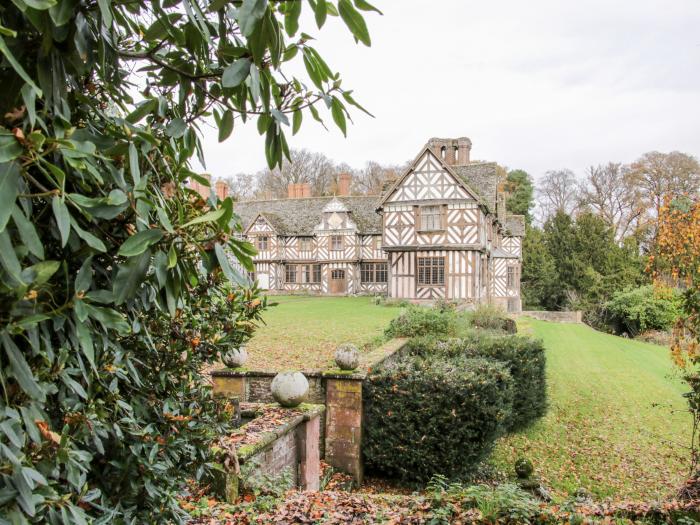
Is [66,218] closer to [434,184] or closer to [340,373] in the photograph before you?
[340,373]

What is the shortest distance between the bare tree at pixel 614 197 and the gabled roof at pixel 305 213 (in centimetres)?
2126

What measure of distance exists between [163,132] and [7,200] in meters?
0.93

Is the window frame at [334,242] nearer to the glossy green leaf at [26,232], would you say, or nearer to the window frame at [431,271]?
the window frame at [431,271]

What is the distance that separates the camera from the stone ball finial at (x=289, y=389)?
21.3 ft

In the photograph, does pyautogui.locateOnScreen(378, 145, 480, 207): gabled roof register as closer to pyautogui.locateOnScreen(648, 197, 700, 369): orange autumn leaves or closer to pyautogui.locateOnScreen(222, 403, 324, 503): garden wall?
pyautogui.locateOnScreen(648, 197, 700, 369): orange autumn leaves

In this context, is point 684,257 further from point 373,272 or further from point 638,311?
point 373,272

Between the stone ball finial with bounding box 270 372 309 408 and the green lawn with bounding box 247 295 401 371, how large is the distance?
9.18ft

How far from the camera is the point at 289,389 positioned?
6.48 m

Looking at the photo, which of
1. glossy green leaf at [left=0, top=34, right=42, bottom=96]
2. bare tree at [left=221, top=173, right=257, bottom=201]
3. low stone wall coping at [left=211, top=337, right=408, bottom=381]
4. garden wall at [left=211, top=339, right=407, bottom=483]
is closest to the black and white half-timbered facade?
low stone wall coping at [left=211, top=337, right=408, bottom=381]

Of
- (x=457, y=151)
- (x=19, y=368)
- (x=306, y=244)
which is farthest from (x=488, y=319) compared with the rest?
(x=306, y=244)

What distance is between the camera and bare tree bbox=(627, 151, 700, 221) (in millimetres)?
35094

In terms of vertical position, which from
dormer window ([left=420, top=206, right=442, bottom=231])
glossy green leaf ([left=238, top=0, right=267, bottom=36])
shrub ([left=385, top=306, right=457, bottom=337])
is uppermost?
dormer window ([left=420, top=206, right=442, bottom=231])

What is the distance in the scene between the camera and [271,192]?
52.4 metres

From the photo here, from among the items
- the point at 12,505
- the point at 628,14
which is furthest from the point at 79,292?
the point at 628,14
